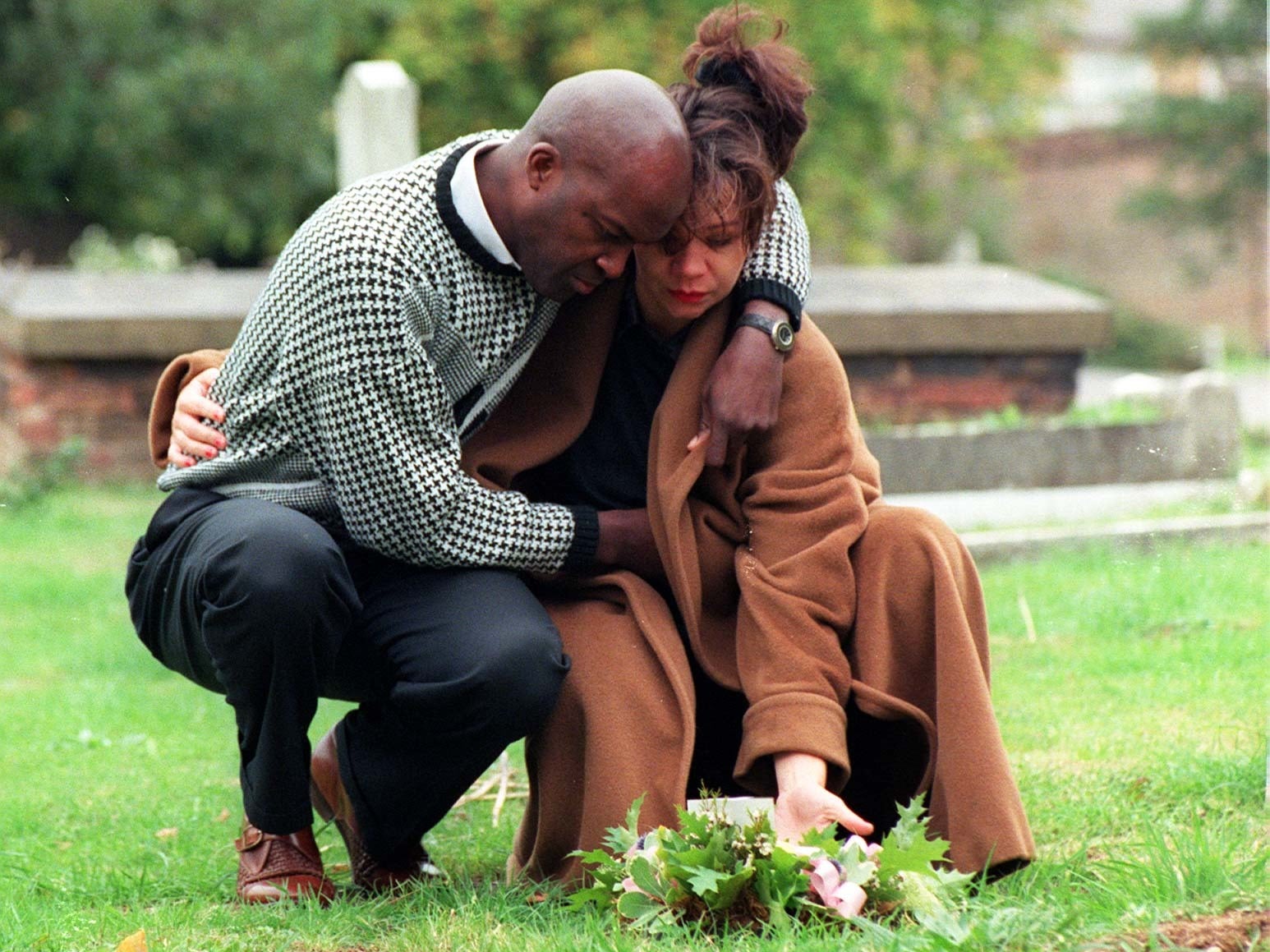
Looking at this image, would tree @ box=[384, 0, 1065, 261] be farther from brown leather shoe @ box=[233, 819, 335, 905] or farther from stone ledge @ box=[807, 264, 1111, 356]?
brown leather shoe @ box=[233, 819, 335, 905]

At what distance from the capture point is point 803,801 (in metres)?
2.71

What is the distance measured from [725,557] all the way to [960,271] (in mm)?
6820

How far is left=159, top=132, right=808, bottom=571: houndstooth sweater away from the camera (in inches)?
111

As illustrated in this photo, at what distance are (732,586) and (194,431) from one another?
1.02m

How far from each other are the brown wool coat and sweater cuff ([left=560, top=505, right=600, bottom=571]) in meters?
0.07

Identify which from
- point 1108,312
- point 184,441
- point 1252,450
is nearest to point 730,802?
point 184,441

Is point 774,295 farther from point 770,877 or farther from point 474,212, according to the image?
point 770,877

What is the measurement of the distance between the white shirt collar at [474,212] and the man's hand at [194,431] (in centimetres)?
59

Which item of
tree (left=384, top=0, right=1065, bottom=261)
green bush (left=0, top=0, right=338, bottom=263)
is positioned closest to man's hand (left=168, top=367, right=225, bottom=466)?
tree (left=384, top=0, right=1065, bottom=261)

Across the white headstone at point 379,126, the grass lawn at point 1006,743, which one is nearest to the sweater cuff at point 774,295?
the grass lawn at point 1006,743

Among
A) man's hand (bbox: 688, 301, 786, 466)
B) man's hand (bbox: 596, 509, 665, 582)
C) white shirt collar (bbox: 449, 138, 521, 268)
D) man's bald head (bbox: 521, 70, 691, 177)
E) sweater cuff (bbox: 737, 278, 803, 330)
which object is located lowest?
man's hand (bbox: 596, 509, 665, 582)

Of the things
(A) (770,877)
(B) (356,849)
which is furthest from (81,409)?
(A) (770,877)

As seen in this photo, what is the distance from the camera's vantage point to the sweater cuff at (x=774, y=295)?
3012 millimetres

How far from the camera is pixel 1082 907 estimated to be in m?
2.43
